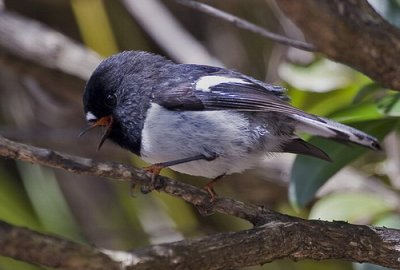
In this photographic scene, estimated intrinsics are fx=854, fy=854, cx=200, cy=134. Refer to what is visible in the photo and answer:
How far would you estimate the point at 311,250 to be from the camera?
2.22 m

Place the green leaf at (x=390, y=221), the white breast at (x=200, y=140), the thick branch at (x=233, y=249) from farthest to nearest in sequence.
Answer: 1. the green leaf at (x=390, y=221)
2. the white breast at (x=200, y=140)
3. the thick branch at (x=233, y=249)

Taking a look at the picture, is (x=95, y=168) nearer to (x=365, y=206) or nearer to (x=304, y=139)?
(x=304, y=139)

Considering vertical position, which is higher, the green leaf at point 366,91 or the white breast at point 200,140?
the green leaf at point 366,91

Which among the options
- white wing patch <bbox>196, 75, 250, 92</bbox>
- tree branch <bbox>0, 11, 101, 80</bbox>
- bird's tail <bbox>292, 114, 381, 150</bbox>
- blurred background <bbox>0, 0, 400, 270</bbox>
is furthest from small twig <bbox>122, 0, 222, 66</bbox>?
bird's tail <bbox>292, 114, 381, 150</bbox>

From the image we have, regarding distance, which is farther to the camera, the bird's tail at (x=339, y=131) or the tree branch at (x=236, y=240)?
the bird's tail at (x=339, y=131)

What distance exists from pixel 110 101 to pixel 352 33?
0.86 metres

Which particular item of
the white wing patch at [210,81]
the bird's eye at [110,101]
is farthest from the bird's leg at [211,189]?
the bird's eye at [110,101]

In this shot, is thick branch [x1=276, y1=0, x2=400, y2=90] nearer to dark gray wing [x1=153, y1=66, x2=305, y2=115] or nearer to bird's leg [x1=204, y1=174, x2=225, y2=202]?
dark gray wing [x1=153, y1=66, x2=305, y2=115]

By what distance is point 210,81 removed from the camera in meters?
2.81

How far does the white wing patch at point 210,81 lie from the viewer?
9.06 feet

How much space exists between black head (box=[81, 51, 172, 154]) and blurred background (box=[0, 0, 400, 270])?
0.89 m

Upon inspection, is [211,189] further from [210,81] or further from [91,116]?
[91,116]

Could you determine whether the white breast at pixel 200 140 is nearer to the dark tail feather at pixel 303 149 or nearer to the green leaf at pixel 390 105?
the dark tail feather at pixel 303 149

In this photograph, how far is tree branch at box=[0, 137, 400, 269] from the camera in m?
1.84
